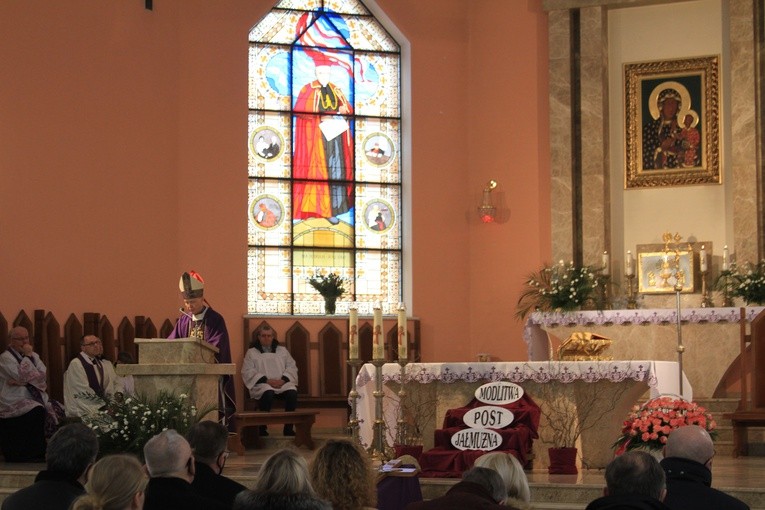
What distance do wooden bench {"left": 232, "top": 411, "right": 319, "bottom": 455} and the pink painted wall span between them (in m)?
1.92

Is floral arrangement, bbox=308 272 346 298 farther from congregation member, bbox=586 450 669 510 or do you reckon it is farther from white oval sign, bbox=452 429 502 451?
congregation member, bbox=586 450 669 510

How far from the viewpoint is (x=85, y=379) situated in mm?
10727

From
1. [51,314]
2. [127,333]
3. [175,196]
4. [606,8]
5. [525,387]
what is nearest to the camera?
[525,387]

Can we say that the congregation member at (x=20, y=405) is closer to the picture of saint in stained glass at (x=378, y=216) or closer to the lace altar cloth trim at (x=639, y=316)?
the picture of saint in stained glass at (x=378, y=216)

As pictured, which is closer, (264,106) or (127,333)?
(127,333)

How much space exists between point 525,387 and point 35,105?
18.3 ft

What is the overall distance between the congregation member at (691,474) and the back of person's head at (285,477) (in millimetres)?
1564

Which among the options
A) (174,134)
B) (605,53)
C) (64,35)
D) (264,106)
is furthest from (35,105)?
(605,53)

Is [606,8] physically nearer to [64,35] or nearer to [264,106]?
[264,106]

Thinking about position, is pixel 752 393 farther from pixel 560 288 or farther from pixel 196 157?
pixel 196 157

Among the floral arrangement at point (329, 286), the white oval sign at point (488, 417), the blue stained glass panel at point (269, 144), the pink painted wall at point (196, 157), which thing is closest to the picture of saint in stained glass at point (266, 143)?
the blue stained glass panel at point (269, 144)

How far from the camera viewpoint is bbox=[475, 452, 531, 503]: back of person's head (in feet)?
15.4

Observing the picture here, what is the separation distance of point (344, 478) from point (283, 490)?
0.59 m

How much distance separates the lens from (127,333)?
488 inches
